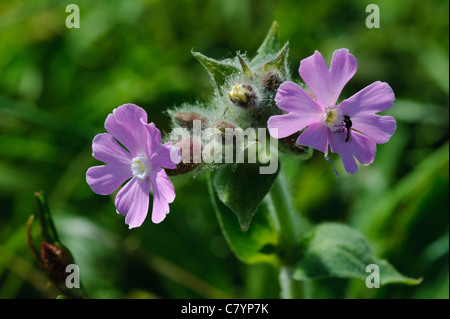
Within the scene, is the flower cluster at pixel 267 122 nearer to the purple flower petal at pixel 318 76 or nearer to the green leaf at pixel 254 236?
the purple flower petal at pixel 318 76

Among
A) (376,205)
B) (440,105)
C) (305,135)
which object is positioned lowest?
(305,135)

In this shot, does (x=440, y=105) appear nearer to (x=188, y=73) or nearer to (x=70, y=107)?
(x=188, y=73)

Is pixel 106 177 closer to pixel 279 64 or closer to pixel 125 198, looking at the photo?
pixel 125 198

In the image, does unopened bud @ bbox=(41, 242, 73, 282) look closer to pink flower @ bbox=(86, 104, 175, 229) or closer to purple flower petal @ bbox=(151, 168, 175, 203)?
pink flower @ bbox=(86, 104, 175, 229)

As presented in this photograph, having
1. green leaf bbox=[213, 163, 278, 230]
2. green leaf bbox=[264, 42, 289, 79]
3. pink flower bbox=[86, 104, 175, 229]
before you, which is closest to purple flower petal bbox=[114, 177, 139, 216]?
pink flower bbox=[86, 104, 175, 229]

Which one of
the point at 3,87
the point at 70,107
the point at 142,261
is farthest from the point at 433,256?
the point at 3,87

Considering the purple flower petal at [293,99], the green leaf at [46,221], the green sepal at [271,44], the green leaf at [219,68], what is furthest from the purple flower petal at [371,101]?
the green leaf at [46,221]
